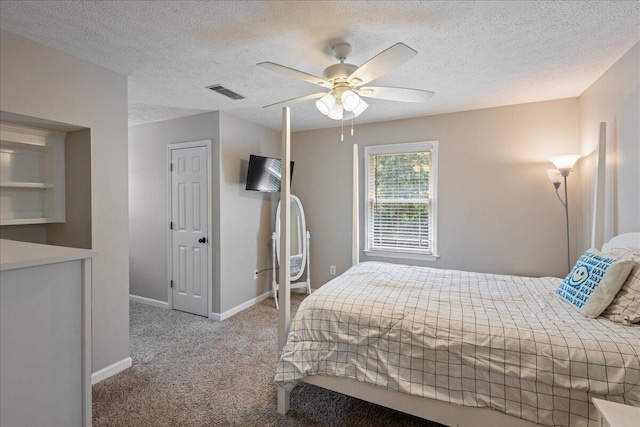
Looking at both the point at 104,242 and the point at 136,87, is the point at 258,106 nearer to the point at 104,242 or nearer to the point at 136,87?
the point at 136,87

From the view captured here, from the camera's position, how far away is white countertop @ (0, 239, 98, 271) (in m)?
0.83

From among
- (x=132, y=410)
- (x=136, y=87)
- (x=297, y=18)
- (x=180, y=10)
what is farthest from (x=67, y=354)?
(x=136, y=87)

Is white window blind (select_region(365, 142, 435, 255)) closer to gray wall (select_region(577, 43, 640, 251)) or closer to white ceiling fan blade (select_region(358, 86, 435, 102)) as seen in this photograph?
gray wall (select_region(577, 43, 640, 251))

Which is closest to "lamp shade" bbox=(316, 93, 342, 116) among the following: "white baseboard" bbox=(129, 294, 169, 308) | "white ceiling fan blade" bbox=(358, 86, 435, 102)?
"white ceiling fan blade" bbox=(358, 86, 435, 102)

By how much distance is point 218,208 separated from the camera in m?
3.65

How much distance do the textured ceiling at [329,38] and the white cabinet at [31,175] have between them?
701 mm

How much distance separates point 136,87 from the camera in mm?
2863

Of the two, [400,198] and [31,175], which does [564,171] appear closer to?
[400,198]

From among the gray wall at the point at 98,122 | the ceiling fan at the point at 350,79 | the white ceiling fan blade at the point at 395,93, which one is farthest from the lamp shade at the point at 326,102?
the gray wall at the point at 98,122

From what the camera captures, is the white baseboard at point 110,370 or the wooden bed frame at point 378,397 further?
the white baseboard at point 110,370

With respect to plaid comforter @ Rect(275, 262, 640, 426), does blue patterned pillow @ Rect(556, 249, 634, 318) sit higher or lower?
higher

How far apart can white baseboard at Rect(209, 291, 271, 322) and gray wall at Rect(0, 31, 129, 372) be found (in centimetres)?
107

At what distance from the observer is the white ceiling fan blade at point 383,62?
1601 millimetres

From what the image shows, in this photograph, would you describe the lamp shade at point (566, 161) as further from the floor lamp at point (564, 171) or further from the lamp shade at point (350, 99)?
the lamp shade at point (350, 99)
